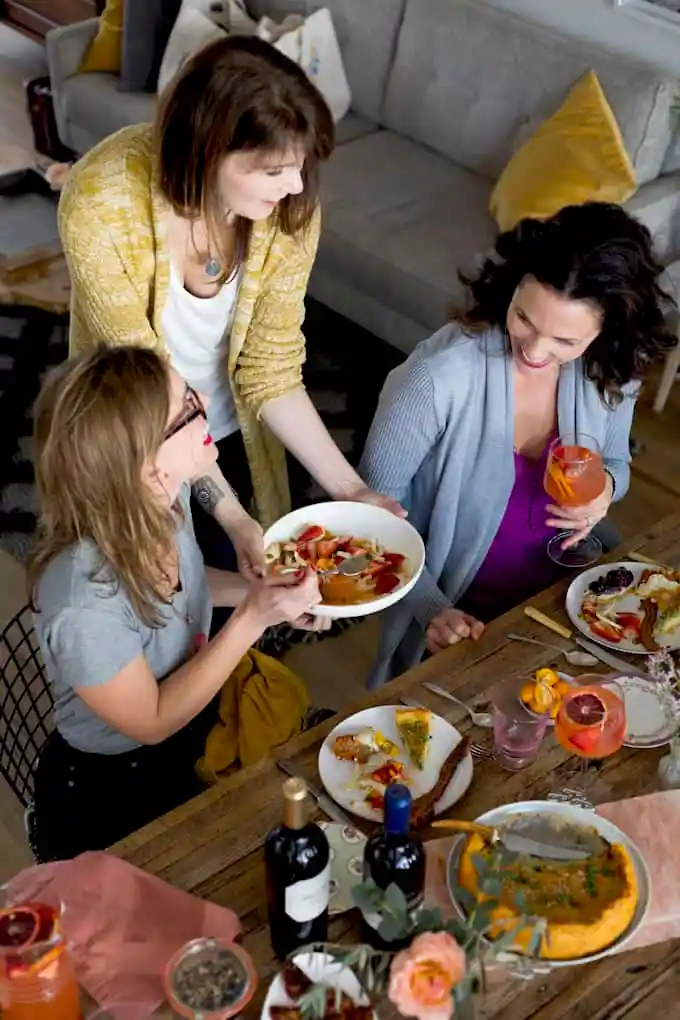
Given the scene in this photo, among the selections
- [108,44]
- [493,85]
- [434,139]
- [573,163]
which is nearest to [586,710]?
[573,163]

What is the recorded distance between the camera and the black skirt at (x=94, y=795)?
177 centimetres

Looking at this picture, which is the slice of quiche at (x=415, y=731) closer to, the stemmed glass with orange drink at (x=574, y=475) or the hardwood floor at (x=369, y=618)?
the hardwood floor at (x=369, y=618)

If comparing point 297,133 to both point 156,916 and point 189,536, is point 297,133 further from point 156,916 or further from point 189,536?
point 156,916

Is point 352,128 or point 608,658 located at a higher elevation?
point 608,658

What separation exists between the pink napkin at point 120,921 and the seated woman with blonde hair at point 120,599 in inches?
10.6

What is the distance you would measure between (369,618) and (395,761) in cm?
141

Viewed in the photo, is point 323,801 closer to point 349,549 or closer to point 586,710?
point 586,710

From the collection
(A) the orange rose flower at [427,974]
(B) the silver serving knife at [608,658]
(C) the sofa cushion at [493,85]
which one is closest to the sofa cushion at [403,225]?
(C) the sofa cushion at [493,85]

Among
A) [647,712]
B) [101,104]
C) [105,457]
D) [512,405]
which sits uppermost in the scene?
[105,457]

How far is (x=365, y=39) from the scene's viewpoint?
4.25 m

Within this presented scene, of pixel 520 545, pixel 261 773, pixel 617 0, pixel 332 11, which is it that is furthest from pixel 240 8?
pixel 261 773

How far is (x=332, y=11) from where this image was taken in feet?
14.2

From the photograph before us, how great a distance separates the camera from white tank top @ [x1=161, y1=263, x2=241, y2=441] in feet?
6.82

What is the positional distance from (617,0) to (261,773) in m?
3.25
